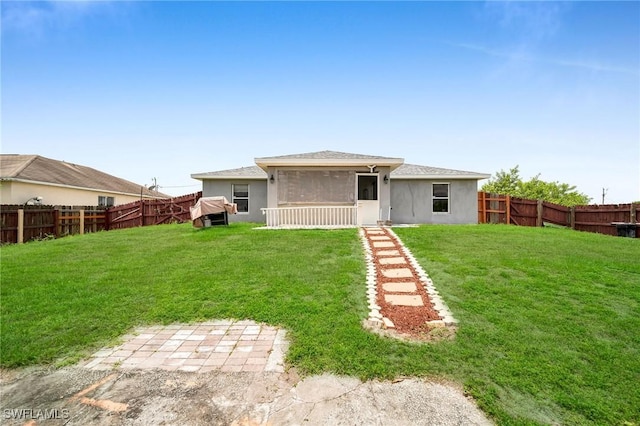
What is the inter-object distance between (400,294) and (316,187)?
26.6 ft

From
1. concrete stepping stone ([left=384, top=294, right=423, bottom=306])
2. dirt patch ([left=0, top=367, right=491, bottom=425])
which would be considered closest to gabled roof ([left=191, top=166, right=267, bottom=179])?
concrete stepping stone ([left=384, top=294, right=423, bottom=306])

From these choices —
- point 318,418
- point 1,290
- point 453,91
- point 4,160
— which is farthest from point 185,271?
point 4,160

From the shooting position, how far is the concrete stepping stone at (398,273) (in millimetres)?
6062

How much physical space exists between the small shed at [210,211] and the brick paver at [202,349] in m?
8.42

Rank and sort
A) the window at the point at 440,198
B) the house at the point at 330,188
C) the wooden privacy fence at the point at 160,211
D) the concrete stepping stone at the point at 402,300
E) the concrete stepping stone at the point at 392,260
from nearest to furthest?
the concrete stepping stone at the point at 402,300 → the concrete stepping stone at the point at 392,260 → the house at the point at 330,188 → the window at the point at 440,198 → the wooden privacy fence at the point at 160,211

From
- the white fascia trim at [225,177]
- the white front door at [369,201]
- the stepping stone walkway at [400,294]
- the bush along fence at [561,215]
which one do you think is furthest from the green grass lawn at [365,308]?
the white fascia trim at [225,177]

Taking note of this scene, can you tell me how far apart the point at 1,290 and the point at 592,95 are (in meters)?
20.6

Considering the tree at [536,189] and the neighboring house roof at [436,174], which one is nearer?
the neighboring house roof at [436,174]

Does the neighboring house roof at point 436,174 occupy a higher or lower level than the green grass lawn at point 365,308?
higher

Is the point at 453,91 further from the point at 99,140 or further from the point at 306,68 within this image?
the point at 99,140

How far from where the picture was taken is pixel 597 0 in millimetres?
10164

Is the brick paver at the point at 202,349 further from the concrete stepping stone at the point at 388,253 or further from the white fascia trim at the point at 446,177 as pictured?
the white fascia trim at the point at 446,177

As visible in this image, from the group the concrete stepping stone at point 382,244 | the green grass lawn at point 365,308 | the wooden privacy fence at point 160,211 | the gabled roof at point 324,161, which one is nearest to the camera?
the green grass lawn at point 365,308

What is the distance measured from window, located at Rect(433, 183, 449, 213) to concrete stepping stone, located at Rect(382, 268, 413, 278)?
31.9 feet
